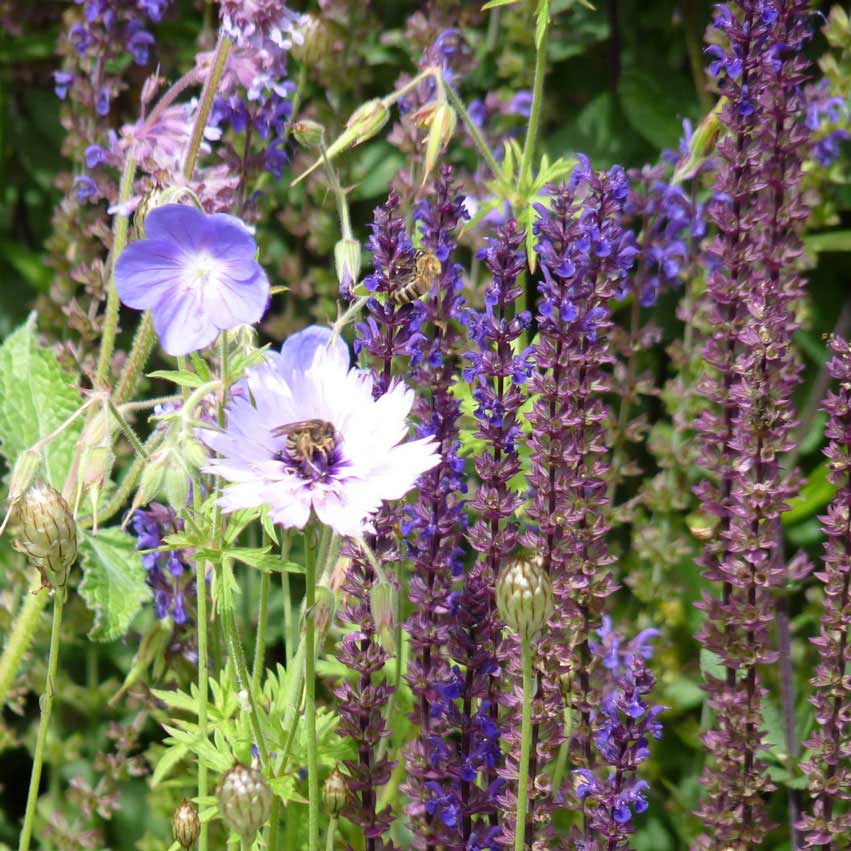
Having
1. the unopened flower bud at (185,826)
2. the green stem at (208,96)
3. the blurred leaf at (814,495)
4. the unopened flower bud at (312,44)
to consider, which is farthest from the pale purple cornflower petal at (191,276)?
the blurred leaf at (814,495)

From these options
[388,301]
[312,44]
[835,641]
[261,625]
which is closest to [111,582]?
[261,625]

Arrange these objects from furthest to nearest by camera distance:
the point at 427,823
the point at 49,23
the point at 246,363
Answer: the point at 49,23 < the point at 427,823 < the point at 246,363

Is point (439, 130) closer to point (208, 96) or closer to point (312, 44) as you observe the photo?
point (208, 96)

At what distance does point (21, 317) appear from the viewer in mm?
2641

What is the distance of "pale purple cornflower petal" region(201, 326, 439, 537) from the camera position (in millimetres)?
1118

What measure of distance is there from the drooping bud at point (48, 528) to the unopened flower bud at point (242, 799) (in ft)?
0.89

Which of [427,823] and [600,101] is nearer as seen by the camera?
[427,823]

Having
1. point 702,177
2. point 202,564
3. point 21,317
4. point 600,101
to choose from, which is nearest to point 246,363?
point 202,564

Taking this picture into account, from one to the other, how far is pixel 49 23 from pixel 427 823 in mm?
1812

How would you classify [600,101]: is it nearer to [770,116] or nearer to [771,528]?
[770,116]

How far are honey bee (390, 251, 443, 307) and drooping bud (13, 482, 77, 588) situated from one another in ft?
1.24

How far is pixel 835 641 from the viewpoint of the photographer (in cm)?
146

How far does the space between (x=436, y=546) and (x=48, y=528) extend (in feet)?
1.35

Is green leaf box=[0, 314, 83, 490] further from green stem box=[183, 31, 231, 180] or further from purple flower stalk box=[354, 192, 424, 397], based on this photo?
purple flower stalk box=[354, 192, 424, 397]
